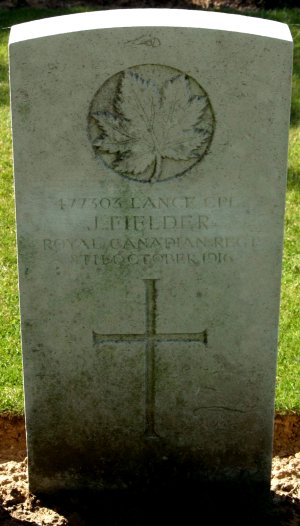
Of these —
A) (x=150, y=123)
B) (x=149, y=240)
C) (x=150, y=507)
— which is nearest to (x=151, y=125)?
(x=150, y=123)

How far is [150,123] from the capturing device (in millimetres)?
3725

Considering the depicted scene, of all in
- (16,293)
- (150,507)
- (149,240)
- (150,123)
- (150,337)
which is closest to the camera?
(150,123)

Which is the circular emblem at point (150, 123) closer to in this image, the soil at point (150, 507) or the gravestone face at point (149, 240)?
the gravestone face at point (149, 240)

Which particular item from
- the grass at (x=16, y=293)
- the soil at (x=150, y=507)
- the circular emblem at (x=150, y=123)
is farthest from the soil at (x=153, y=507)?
the circular emblem at (x=150, y=123)

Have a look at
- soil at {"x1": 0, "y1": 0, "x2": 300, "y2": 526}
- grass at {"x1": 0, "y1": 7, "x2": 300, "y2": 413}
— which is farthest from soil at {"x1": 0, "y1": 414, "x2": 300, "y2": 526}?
grass at {"x1": 0, "y1": 7, "x2": 300, "y2": 413}

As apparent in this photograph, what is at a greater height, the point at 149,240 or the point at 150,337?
the point at 149,240

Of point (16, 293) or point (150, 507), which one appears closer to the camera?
point (150, 507)

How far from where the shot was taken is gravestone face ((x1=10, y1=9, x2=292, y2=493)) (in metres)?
3.62

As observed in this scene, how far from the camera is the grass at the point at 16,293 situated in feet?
16.3

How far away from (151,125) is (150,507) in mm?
1634

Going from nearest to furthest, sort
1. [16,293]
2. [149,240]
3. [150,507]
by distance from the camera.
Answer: [149,240] < [150,507] < [16,293]

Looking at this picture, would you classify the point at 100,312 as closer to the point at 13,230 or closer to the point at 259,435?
the point at 259,435

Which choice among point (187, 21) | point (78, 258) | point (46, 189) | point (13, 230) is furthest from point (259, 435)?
point (13, 230)

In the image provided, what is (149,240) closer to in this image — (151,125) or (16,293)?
(151,125)
